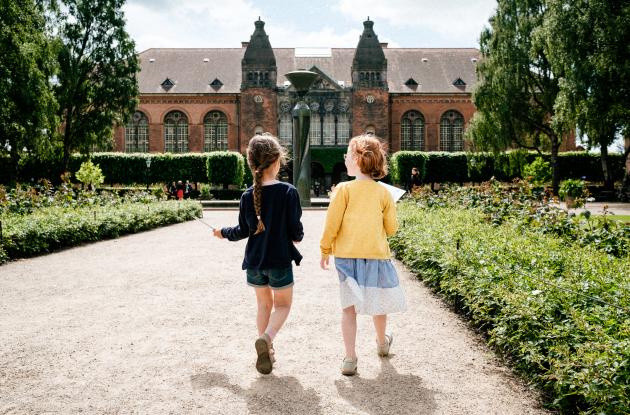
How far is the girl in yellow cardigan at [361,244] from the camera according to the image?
13.9 feet

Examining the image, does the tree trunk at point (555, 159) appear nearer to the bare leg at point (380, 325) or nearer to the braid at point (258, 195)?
the bare leg at point (380, 325)

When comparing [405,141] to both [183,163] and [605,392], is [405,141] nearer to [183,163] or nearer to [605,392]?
[183,163]

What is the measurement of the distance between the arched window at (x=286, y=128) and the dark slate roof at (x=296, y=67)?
9.39ft

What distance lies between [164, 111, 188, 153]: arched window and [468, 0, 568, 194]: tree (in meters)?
Result: 24.6

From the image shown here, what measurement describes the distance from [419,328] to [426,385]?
1.63 metres

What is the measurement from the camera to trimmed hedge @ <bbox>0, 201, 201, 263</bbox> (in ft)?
34.3

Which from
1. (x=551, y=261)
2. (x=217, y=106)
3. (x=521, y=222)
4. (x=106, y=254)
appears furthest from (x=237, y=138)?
(x=551, y=261)

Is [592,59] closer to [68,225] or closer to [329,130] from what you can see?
[68,225]

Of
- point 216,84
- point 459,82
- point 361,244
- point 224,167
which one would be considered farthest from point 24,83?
point 459,82

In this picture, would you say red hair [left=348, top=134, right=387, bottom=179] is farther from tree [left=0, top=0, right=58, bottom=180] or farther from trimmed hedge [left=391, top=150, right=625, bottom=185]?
trimmed hedge [left=391, top=150, right=625, bottom=185]

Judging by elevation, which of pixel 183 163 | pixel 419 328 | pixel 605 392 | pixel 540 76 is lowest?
pixel 419 328

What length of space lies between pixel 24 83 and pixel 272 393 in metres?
23.9

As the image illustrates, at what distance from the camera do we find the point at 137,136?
46625 mm

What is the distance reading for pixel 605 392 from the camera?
9.86 feet
